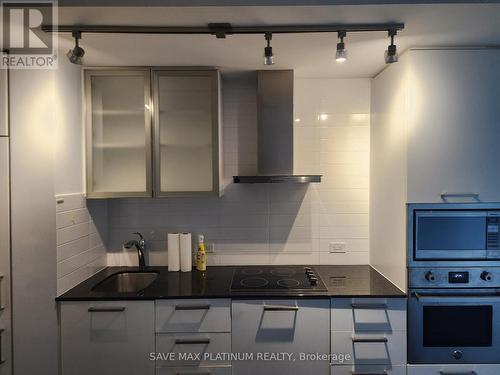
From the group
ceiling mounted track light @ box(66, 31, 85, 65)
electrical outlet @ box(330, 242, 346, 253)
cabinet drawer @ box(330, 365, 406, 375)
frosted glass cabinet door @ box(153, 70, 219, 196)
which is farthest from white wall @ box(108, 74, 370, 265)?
ceiling mounted track light @ box(66, 31, 85, 65)

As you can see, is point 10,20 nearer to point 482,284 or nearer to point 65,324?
point 65,324

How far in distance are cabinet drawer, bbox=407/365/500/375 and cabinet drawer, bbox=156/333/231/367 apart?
106 centimetres

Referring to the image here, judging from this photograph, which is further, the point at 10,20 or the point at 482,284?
the point at 482,284

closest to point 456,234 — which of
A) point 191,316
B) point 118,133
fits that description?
point 191,316

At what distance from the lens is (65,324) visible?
1.66m

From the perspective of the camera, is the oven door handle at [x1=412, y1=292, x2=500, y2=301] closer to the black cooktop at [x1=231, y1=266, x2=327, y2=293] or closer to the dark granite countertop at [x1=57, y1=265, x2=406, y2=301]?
the dark granite countertop at [x1=57, y1=265, x2=406, y2=301]

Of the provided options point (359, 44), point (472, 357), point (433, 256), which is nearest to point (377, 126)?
point (359, 44)

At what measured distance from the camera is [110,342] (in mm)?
1664

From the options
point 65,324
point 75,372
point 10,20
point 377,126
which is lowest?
point 75,372

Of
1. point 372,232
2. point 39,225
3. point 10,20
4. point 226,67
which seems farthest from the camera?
point 372,232

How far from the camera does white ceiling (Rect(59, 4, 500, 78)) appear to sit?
51.6 inches

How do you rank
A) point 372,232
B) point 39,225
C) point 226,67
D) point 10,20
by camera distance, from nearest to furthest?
point 10,20, point 39,225, point 226,67, point 372,232

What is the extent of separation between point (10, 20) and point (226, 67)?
114 cm

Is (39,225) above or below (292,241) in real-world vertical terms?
above
